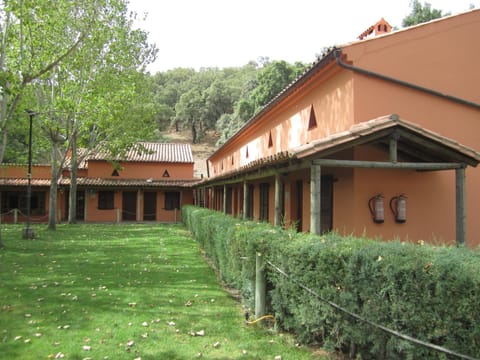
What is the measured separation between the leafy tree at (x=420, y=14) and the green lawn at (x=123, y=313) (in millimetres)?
32009

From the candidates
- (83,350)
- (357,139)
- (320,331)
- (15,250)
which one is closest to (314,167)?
(357,139)

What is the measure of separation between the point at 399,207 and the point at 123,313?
5757 millimetres

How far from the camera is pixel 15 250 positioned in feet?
43.3

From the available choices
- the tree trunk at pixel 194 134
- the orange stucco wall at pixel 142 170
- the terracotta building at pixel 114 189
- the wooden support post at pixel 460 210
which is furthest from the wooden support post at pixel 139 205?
the tree trunk at pixel 194 134

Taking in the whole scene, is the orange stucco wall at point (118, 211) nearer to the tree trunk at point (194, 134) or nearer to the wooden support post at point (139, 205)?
the wooden support post at point (139, 205)

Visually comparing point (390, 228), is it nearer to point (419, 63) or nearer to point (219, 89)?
point (419, 63)

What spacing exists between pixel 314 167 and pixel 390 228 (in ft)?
10.0

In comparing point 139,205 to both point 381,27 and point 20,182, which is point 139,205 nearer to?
point 20,182

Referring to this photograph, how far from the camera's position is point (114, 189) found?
3014cm

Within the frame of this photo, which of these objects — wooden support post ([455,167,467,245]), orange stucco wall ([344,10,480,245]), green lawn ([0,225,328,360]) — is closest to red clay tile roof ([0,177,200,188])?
green lawn ([0,225,328,360])

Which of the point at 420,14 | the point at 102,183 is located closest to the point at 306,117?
the point at 102,183

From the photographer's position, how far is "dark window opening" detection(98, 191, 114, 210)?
99.7 ft

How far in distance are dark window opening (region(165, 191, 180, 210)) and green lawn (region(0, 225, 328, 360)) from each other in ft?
64.2

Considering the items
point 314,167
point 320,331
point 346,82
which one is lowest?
point 320,331
